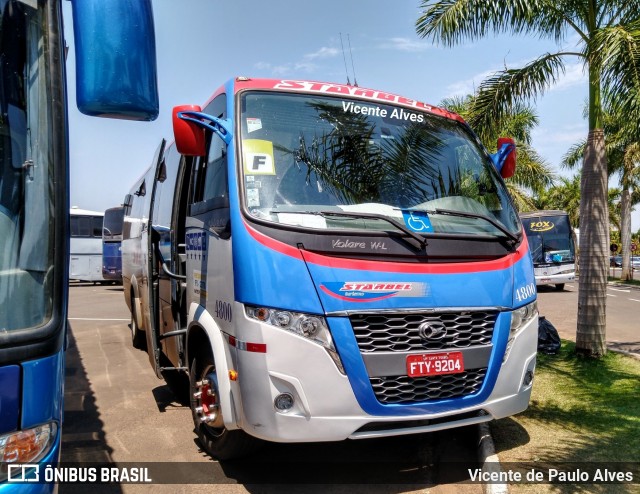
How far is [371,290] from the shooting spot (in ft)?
11.0

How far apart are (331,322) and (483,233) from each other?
4.64 ft

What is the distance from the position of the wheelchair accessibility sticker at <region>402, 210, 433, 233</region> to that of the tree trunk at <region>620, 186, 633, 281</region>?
30.4 metres

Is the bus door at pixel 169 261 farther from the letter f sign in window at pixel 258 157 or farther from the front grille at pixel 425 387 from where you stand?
the front grille at pixel 425 387

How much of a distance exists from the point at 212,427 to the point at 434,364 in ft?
5.86

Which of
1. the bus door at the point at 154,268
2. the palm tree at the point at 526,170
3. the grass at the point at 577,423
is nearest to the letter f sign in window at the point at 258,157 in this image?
the bus door at the point at 154,268

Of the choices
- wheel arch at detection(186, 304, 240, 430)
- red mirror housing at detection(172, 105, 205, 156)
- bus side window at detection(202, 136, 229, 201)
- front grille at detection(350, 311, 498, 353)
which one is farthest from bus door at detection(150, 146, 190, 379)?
front grille at detection(350, 311, 498, 353)

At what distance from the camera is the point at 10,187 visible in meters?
2.22

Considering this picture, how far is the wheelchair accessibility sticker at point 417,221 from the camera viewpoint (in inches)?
144

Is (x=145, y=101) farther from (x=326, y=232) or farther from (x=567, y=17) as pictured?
(x=567, y=17)

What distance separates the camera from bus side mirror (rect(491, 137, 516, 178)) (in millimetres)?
4863

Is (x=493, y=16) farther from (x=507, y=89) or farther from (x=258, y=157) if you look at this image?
(x=258, y=157)

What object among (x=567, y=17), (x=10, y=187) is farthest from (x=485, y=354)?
(x=567, y=17)

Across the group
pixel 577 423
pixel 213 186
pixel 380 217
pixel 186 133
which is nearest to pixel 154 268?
pixel 213 186

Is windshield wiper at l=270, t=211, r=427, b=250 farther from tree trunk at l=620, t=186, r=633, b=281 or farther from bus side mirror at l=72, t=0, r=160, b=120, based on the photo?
tree trunk at l=620, t=186, r=633, b=281
